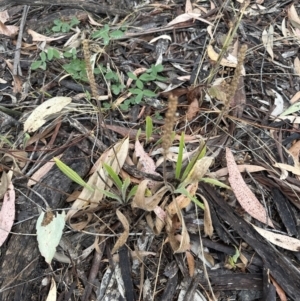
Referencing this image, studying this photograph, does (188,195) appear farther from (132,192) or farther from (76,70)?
(76,70)

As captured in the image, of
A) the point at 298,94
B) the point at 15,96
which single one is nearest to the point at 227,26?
the point at 298,94

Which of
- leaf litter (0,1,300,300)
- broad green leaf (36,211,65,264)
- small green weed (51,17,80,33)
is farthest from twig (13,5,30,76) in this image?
broad green leaf (36,211,65,264)

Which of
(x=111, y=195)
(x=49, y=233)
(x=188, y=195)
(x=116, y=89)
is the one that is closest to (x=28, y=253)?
(x=49, y=233)

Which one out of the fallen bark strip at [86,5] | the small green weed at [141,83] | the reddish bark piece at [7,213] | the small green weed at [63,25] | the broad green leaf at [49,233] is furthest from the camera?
the fallen bark strip at [86,5]

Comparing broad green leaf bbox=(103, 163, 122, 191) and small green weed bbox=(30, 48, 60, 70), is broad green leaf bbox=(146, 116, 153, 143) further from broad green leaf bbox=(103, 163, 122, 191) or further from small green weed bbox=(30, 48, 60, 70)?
small green weed bbox=(30, 48, 60, 70)

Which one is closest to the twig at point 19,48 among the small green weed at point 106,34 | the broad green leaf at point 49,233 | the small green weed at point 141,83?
the small green weed at point 106,34

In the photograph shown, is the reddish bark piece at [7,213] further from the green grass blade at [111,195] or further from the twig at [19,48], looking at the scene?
Answer: the twig at [19,48]
